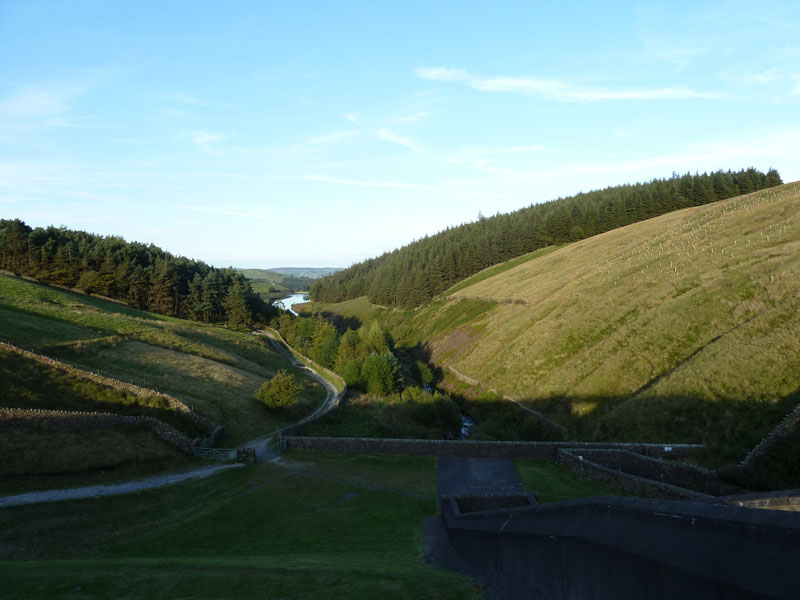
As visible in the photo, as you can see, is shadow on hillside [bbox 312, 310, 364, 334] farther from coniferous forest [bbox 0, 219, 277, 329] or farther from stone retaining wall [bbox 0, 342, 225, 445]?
stone retaining wall [bbox 0, 342, 225, 445]

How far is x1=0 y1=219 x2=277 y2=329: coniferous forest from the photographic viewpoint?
91.3 meters

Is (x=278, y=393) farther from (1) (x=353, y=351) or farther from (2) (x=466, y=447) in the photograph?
(1) (x=353, y=351)

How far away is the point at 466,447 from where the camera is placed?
1195 inches

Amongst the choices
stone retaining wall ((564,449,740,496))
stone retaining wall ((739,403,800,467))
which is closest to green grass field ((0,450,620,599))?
stone retaining wall ((564,449,740,496))

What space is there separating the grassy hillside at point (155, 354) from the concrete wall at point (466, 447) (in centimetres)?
961

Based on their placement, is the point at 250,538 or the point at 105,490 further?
the point at 105,490

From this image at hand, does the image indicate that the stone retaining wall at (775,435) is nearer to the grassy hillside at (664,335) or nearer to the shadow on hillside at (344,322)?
the grassy hillside at (664,335)

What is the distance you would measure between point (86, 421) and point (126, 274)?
79.5 metres

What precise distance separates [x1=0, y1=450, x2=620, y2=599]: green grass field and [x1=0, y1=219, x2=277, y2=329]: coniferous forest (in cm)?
7981

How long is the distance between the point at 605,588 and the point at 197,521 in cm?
1900

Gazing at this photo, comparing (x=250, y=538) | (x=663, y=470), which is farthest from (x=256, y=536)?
(x=663, y=470)

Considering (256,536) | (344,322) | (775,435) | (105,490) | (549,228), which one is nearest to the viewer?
(256,536)

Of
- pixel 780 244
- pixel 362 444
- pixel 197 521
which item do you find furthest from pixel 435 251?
pixel 197 521

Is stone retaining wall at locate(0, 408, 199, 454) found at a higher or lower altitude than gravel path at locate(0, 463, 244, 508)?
higher
